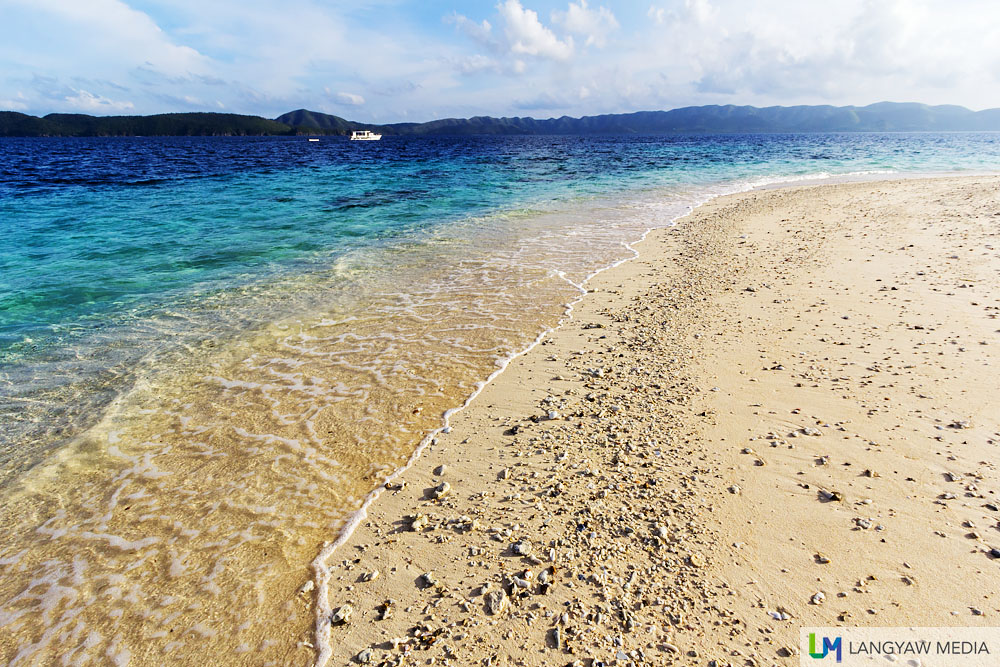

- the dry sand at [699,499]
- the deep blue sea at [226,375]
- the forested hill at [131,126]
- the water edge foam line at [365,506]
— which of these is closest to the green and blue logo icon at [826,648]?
the dry sand at [699,499]

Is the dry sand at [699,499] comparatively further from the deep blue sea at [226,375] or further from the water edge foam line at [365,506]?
the deep blue sea at [226,375]

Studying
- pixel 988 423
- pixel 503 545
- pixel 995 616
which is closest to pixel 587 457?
pixel 503 545

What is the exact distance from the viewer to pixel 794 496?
13.6ft

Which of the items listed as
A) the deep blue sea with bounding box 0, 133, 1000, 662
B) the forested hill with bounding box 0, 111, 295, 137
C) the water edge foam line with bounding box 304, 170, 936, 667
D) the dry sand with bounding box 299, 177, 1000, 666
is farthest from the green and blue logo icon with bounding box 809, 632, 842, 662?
the forested hill with bounding box 0, 111, 295, 137

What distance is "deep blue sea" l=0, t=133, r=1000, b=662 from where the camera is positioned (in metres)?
4.00

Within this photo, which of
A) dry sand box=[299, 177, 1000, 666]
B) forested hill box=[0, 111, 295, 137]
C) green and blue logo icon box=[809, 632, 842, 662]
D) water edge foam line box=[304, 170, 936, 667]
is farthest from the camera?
forested hill box=[0, 111, 295, 137]

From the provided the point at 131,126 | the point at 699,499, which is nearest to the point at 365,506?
the point at 699,499

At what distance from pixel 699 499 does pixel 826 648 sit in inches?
52.2

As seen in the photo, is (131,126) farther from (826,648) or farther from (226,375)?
(826,648)

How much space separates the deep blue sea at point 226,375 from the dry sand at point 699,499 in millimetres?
828

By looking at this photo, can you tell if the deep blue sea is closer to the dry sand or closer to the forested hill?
the dry sand

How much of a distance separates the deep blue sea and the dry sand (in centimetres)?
83

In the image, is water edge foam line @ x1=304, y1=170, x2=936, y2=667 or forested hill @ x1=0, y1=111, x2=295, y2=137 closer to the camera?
water edge foam line @ x1=304, y1=170, x2=936, y2=667

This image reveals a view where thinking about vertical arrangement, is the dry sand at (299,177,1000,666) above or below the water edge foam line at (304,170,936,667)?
above
